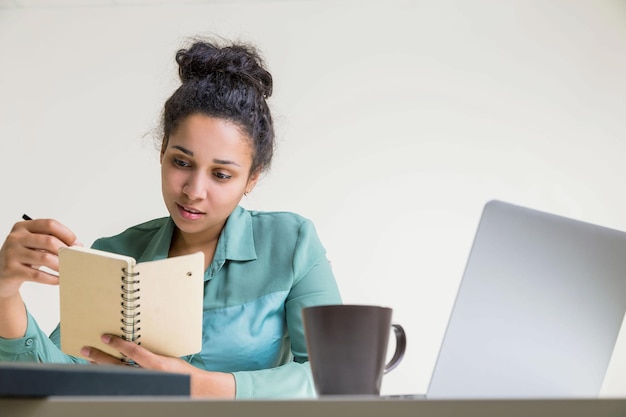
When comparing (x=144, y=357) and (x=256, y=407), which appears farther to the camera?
(x=144, y=357)

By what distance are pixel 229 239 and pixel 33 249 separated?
43cm

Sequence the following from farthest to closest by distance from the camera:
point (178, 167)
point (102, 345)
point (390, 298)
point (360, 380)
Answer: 1. point (390, 298)
2. point (178, 167)
3. point (102, 345)
4. point (360, 380)

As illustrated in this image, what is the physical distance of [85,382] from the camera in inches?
18.8

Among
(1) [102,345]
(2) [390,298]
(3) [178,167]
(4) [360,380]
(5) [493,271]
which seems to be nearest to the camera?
(4) [360,380]

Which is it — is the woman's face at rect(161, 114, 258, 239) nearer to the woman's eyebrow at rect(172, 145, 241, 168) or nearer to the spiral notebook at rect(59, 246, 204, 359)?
the woman's eyebrow at rect(172, 145, 241, 168)

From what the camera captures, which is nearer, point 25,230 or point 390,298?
point 25,230

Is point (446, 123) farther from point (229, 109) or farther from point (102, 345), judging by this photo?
point (102, 345)

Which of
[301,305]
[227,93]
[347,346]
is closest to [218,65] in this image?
[227,93]

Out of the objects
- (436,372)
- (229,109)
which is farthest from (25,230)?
(436,372)

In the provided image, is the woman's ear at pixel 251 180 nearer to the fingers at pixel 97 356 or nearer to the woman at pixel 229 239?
the woman at pixel 229 239

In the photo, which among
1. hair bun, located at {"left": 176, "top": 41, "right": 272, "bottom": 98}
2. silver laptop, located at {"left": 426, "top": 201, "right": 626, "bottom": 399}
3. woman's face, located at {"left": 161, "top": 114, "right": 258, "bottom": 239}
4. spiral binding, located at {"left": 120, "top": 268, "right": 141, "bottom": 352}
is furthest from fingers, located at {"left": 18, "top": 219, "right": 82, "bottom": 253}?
silver laptop, located at {"left": 426, "top": 201, "right": 626, "bottom": 399}

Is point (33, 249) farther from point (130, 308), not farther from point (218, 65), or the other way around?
point (218, 65)

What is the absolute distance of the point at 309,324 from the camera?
0.70 m

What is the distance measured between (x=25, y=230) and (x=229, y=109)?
20.2 inches
